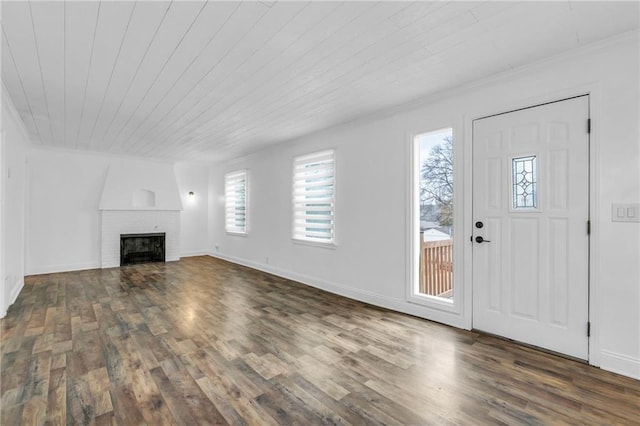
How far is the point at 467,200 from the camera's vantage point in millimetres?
3037

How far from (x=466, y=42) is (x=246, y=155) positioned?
5089mm

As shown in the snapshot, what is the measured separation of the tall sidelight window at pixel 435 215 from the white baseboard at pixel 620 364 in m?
1.63

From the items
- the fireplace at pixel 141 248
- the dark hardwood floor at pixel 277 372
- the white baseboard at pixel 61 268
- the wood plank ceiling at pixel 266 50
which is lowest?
the dark hardwood floor at pixel 277 372

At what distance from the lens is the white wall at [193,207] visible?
777 centimetres

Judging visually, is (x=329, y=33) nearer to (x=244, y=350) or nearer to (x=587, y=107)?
(x=587, y=107)

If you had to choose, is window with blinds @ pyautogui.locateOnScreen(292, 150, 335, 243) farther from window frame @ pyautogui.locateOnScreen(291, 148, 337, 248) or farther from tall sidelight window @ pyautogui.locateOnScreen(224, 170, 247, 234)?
tall sidelight window @ pyautogui.locateOnScreen(224, 170, 247, 234)

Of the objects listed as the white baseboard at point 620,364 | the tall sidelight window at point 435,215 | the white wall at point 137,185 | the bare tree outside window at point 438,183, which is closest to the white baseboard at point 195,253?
the white wall at point 137,185

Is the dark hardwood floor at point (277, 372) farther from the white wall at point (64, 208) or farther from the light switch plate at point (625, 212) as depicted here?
the white wall at point (64, 208)

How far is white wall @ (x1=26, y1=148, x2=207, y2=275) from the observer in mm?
5730

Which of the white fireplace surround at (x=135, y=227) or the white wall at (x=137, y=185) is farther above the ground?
the white wall at (x=137, y=185)

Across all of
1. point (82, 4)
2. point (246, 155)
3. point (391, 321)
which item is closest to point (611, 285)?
point (391, 321)

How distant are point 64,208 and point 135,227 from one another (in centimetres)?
129

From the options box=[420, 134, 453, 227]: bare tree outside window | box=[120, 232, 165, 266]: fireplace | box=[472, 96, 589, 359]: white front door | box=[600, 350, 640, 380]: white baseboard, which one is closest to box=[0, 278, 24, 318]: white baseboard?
box=[120, 232, 165, 266]: fireplace

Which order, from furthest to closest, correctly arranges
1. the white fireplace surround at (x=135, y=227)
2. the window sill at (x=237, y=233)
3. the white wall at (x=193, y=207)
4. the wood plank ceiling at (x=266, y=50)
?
the white wall at (x=193, y=207)
the window sill at (x=237, y=233)
the white fireplace surround at (x=135, y=227)
the wood plank ceiling at (x=266, y=50)
